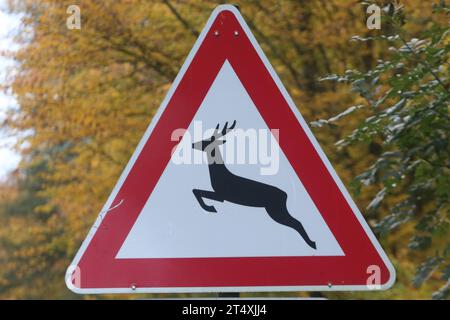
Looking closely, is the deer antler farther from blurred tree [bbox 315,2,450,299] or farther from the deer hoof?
blurred tree [bbox 315,2,450,299]

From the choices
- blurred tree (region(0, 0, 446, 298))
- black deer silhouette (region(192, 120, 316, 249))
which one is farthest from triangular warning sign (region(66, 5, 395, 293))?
blurred tree (region(0, 0, 446, 298))

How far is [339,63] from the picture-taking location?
27.1 feet

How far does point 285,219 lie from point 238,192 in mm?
155

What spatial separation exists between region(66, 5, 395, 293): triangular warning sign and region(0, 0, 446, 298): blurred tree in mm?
5446

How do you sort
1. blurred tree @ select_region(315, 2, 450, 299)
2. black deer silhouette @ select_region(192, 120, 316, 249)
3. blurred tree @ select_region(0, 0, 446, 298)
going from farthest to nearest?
blurred tree @ select_region(0, 0, 446, 298) → blurred tree @ select_region(315, 2, 450, 299) → black deer silhouette @ select_region(192, 120, 316, 249)

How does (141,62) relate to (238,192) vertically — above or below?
below

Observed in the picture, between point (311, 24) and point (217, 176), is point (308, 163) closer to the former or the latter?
point (217, 176)

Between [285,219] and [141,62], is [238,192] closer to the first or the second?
[285,219]

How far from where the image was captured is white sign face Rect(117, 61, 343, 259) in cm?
233

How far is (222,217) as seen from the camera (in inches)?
91.7

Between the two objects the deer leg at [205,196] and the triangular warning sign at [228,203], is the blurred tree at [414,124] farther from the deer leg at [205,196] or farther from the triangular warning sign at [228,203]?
the deer leg at [205,196]

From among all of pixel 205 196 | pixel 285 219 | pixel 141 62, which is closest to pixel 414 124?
pixel 285 219

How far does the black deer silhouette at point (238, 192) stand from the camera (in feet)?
7.61

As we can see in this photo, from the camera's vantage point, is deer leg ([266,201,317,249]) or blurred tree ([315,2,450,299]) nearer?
deer leg ([266,201,317,249])
